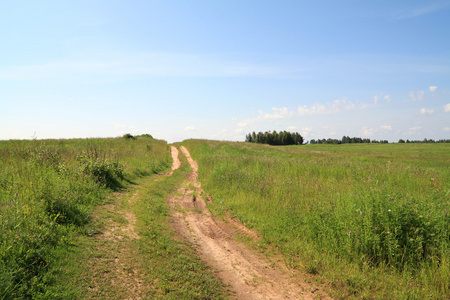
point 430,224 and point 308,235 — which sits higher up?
point 430,224

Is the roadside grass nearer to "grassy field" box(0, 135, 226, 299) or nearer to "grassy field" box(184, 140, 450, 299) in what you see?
"grassy field" box(0, 135, 226, 299)

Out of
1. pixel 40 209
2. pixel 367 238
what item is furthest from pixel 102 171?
pixel 367 238

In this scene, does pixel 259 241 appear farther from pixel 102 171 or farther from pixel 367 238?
→ pixel 102 171

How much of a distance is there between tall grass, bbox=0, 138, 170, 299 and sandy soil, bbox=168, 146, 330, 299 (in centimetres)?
314

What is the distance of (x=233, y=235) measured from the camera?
729cm

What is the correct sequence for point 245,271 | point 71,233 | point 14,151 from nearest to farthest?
point 245,271, point 71,233, point 14,151

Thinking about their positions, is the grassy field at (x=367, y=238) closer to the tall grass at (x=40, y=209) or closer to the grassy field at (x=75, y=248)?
the grassy field at (x=75, y=248)

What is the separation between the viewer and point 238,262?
5586 millimetres

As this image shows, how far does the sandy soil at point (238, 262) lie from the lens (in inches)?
→ 178

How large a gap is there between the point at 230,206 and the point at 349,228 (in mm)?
4842

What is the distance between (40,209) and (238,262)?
17.8 ft

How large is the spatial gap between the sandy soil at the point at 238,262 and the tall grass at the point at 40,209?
3.14 metres

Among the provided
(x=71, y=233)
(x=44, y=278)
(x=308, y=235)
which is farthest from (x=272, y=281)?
(x=71, y=233)

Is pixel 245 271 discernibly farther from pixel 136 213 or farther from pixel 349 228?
pixel 136 213
